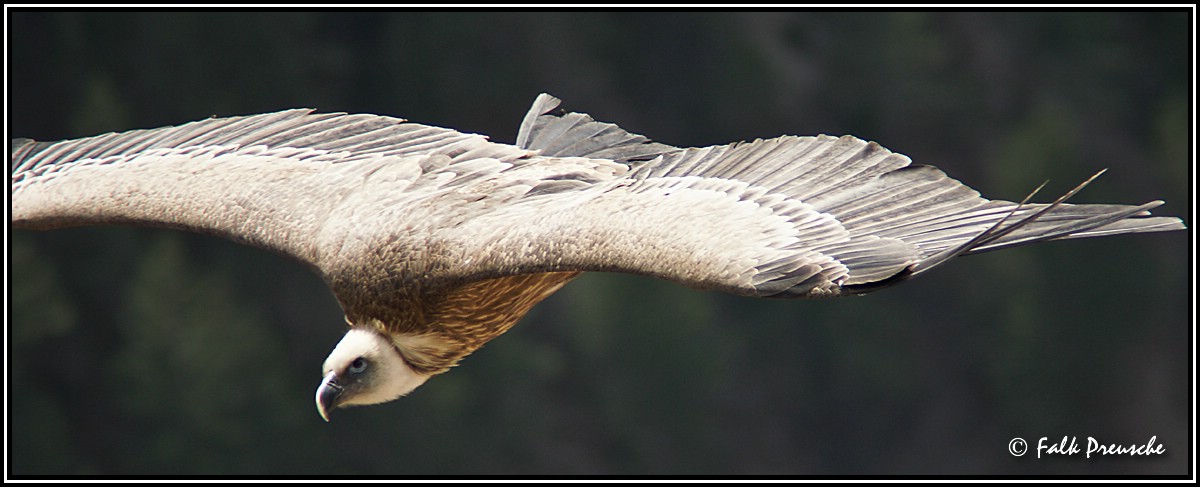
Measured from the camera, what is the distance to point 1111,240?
1741 centimetres

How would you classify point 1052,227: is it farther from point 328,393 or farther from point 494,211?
point 328,393

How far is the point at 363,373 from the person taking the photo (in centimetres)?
496

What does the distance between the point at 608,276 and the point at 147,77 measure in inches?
190

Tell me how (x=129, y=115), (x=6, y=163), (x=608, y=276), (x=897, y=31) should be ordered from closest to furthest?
(x=6, y=163), (x=129, y=115), (x=608, y=276), (x=897, y=31)

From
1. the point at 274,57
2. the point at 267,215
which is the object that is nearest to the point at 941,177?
the point at 267,215

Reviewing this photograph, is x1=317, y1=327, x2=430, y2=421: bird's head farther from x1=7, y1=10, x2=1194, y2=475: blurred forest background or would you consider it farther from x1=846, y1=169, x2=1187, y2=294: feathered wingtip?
x1=7, y1=10, x2=1194, y2=475: blurred forest background

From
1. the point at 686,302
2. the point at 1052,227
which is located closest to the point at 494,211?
the point at 1052,227

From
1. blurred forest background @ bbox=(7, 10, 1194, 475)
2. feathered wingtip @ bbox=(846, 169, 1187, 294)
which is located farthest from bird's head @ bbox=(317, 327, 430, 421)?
blurred forest background @ bbox=(7, 10, 1194, 475)

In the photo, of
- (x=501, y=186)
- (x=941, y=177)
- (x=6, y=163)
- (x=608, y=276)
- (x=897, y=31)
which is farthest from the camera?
(x=897, y=31)
